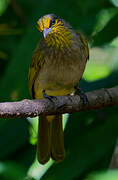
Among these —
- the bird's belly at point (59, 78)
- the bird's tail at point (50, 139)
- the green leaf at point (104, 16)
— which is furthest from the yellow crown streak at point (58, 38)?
the bird's tail at point (50, 139)

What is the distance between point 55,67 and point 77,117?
1.72 feet

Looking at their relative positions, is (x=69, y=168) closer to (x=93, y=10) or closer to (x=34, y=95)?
(x=34, y=95)

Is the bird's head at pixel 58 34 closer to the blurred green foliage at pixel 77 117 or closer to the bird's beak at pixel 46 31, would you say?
the bird's beak at pixel 46 31

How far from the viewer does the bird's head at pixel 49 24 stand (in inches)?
103

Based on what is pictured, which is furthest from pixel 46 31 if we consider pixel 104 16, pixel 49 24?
pixel 104 16

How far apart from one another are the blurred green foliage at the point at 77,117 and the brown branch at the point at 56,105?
47 cm

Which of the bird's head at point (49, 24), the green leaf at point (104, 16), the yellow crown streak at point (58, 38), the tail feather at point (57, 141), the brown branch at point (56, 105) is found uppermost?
the green leaf at point (104, 16)

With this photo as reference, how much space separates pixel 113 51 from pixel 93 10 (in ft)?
1.27

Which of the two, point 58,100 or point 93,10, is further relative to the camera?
point 93,10

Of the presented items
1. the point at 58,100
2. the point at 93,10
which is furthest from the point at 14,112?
the point at 93,10

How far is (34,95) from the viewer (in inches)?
117

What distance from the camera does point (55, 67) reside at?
8.89ft

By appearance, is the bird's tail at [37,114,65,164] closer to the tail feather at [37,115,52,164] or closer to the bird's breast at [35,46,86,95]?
the tail feather at [37,115,52,164]

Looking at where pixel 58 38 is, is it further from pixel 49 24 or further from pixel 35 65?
pixel 35 65
